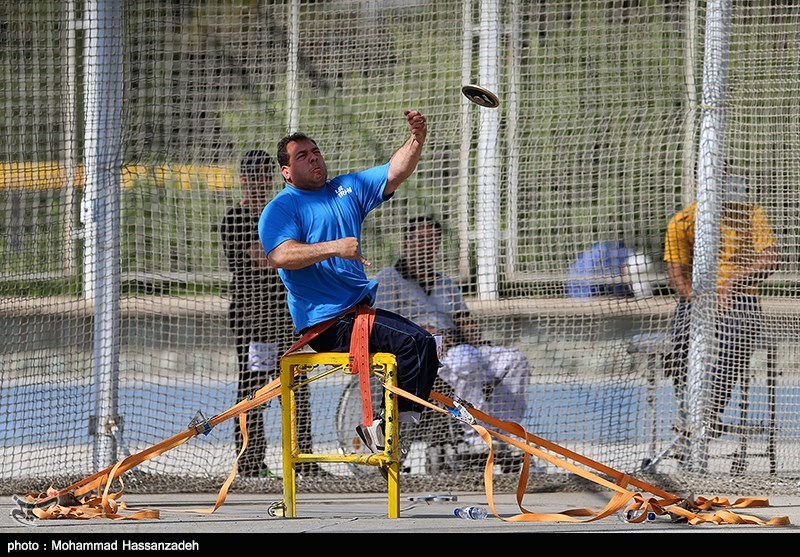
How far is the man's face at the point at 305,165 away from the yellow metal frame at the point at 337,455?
2.89 ft

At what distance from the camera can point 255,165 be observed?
7.39m

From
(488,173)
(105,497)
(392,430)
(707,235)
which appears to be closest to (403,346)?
(392,430)

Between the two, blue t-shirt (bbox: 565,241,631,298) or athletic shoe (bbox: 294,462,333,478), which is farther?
blue t-shirt (bbox: 565,241,631,298)

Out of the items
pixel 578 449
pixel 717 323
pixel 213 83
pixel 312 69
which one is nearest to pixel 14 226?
pixel 213 83

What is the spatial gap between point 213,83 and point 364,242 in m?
1.48

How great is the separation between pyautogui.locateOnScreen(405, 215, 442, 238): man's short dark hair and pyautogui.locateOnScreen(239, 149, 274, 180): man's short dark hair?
97 cm

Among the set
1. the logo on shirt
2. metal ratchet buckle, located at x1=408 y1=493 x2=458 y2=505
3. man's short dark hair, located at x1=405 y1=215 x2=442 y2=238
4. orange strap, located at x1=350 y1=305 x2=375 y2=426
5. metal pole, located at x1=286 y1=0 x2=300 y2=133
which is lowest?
metal ratchet buckle, located at x1=408 y1=493 x2=458 y2=505

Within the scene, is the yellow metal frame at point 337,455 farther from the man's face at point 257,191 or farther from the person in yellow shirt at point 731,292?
the person in yellow shirt at point 731,292

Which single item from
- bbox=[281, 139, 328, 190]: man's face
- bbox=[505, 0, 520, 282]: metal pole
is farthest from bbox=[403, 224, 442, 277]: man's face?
bbox=[281, 139, 328, 190]: man's face

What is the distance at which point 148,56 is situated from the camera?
23.8ft

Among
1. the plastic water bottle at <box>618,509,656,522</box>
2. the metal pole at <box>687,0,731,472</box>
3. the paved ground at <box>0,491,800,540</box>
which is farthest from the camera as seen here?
the metal pole at <box>687,0,731,472</box>

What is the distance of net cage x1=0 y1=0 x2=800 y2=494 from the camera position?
7.18m

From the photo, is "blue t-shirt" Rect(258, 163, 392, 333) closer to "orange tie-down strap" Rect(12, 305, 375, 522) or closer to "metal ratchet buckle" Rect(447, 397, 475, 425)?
"orange tie-down strap" Rect(12, 305, 375, 522)

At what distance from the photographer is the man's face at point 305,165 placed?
587 centimetres
